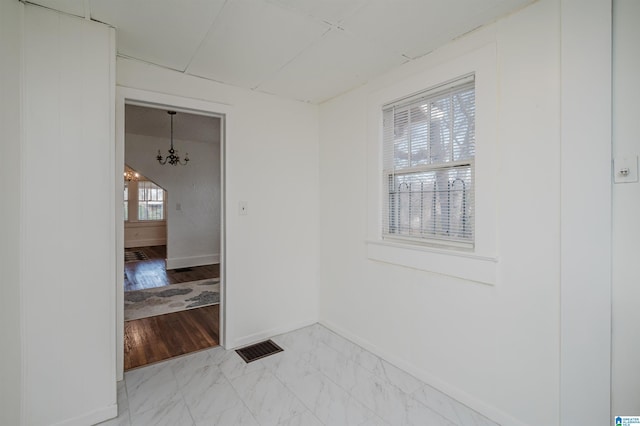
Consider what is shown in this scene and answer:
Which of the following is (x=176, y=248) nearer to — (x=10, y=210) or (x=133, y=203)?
(x=133, y=203)

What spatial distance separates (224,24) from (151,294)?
13.3 feet

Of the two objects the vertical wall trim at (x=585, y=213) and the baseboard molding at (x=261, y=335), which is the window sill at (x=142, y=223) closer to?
the baseboard molding at (x=261, y=335)

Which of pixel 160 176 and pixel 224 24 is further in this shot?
pixel 160 176

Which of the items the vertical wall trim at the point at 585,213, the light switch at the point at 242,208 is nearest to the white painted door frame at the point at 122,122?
the light switch at the point at 242,208

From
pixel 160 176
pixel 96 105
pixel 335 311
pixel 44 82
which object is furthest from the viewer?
pixel 160 176

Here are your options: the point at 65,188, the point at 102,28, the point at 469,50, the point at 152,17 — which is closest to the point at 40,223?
the point at 65,188

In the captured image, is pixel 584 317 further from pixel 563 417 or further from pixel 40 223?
pixel 40 223

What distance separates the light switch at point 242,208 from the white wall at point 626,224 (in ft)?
8.65

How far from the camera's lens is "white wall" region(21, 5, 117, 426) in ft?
5.69

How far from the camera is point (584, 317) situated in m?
1.53

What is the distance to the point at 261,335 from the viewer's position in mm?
3061

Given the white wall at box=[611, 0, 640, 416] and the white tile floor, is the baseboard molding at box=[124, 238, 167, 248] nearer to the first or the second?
the white tile floor

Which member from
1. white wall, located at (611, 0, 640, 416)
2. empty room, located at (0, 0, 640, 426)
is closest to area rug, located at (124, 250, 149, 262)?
empty room, located at (0, 0, 640, 426)

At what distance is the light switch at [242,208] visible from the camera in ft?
9.65
